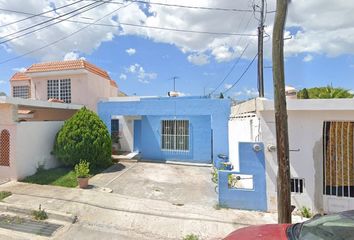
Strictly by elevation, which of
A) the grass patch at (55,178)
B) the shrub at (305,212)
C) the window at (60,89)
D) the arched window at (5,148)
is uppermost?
the window at (60,89)

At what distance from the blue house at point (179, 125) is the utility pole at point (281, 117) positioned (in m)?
8.82

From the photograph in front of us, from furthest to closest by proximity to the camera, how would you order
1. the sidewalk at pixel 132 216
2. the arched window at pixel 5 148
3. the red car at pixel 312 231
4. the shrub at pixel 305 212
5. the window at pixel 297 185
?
the arched window at pixel 5 148 < the window at pixel 297 185 < the shrub at pixel 305 212 < the sidewalk at pixel 132 216 < the red car at pixel 312 231

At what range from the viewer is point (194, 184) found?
A: 34.9 ft

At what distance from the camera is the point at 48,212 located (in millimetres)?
7074

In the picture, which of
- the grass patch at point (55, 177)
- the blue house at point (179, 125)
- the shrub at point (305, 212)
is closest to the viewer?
the shrub at point (305, 212)

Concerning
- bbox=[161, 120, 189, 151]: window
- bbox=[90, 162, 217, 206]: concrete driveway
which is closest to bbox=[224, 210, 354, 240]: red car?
Result: bbox=[90, 162, 217, 206]: concrete driveway

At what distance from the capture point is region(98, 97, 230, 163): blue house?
46.9ft

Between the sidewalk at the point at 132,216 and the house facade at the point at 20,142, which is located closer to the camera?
the sidewalk at the point at 132,216

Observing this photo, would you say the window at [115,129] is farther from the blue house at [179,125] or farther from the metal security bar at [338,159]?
the metal security bar at [338,159]

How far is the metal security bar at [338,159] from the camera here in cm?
739

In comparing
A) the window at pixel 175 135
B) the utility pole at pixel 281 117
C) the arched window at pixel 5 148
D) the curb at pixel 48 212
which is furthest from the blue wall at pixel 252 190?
the arched window at pixel 5 148

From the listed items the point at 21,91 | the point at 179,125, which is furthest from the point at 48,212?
the point at 21,91

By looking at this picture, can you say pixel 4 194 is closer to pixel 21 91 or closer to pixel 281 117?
pixel 281 117

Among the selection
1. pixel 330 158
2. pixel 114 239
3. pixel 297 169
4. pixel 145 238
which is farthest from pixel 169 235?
pixel 330 158
